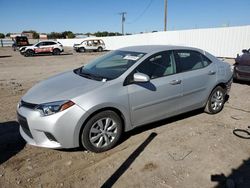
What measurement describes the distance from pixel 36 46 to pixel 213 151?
81.1 feet

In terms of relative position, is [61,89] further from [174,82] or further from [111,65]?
[174,82]

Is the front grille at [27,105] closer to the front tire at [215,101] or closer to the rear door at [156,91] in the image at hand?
the rear door at [156,91]

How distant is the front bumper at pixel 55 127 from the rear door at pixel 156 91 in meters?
0.94

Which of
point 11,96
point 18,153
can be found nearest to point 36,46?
point 11,96

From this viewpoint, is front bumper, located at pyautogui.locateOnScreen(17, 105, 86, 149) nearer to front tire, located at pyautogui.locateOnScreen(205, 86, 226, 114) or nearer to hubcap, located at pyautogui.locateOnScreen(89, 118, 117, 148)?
hubcap, located at pyautogui.locateOnScreen(89, 118, 117, 148)

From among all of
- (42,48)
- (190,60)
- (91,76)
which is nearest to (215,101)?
(190,60)

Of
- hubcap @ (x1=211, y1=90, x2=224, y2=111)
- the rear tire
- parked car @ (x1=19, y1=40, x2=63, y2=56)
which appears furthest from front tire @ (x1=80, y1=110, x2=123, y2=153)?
the rear tire

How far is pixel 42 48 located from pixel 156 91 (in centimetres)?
2379

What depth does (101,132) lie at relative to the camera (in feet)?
11.8

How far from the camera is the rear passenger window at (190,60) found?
4504 millimetres

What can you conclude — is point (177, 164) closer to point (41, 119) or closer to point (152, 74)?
point (152, 74)

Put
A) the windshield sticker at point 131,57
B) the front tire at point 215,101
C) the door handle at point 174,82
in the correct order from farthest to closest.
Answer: the front tire at point 215,101 → the door handle at point 174,82 → the windshield sticker at point 131,57

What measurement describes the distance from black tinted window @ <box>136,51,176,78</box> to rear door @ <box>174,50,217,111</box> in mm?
174

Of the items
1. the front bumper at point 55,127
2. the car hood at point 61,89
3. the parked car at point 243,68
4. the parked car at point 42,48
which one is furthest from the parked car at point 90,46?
the front bumper at point 55,127
